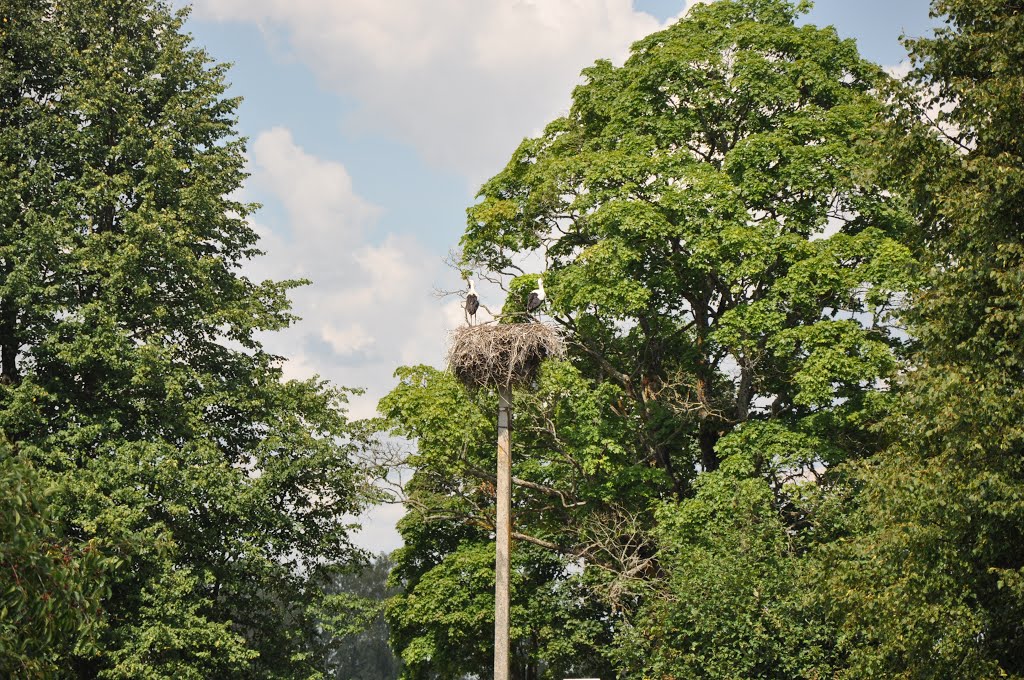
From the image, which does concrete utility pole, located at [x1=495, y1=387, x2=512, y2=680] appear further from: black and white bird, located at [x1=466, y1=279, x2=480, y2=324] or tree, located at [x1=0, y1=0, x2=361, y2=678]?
tree, located at [x1=0, y1=0, x2=361, y2=678]

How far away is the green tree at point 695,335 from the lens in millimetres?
18062

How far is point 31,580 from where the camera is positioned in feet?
28.2

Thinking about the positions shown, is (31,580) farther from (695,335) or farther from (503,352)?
(695,335)

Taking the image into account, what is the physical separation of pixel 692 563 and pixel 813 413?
3.97m

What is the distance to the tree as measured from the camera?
58.6 ft

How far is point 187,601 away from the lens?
18.2 m

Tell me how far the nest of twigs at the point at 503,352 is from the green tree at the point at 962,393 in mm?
4428

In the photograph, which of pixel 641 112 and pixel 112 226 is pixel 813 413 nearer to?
pixel 641 112

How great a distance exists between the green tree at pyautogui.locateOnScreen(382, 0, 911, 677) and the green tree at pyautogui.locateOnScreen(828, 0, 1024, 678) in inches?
158

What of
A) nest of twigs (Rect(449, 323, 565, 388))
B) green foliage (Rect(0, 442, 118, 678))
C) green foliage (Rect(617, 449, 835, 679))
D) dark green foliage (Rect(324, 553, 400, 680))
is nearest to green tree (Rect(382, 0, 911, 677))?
green foliage (Rect(617, 449, 835, 679))

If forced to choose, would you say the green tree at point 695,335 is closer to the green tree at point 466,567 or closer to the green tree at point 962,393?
the green tree at point 466,567

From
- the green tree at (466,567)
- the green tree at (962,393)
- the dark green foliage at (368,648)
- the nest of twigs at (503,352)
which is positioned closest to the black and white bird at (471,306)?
the nest of twigs at (503,352)

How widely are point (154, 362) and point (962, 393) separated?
1308 cm

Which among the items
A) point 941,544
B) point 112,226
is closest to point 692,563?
point 941,544
